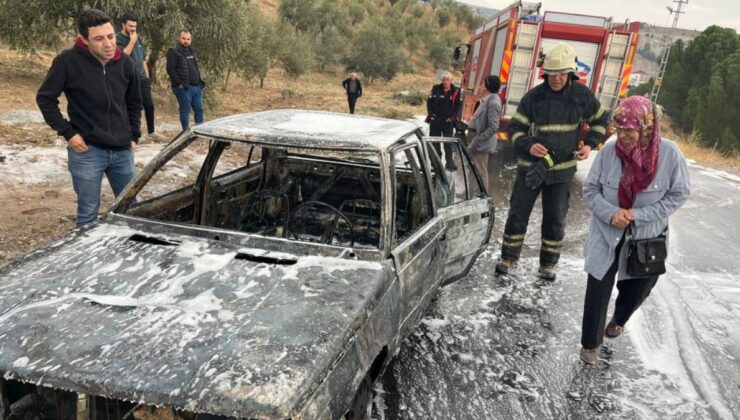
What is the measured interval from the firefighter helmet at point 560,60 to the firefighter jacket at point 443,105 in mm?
4234

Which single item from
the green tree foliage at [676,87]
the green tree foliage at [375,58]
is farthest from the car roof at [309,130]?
the green tree foliage at [375,58]

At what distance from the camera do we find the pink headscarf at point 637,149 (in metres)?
2.80

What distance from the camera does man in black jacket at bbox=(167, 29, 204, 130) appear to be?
7430mm

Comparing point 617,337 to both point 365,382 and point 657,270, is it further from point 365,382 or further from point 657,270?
point 365,382

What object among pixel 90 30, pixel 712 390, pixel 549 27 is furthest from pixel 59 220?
pixel 549 27

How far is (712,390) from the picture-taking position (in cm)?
318

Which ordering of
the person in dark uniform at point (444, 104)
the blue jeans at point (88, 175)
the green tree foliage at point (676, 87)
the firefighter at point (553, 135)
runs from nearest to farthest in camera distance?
the blue jeans at point (88, 175) < the firefighter at point (553, 135) < the person in dark uniform at point (444, 104) < the green tree foliage at point (676, 87)

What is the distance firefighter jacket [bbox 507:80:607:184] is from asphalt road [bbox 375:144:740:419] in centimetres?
111

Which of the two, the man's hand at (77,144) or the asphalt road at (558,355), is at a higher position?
the man's hand at (77,144)

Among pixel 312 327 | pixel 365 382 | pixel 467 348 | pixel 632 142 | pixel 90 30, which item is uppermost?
pixel 90 30

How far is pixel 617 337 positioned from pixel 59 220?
501 centimetres

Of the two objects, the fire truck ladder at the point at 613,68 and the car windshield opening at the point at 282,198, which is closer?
the car windshield opening at the point at 282,198

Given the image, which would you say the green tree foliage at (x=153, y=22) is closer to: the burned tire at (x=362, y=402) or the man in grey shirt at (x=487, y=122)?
the man in grey shirt at (x=487, y=122)

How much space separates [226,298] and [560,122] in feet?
10.6
